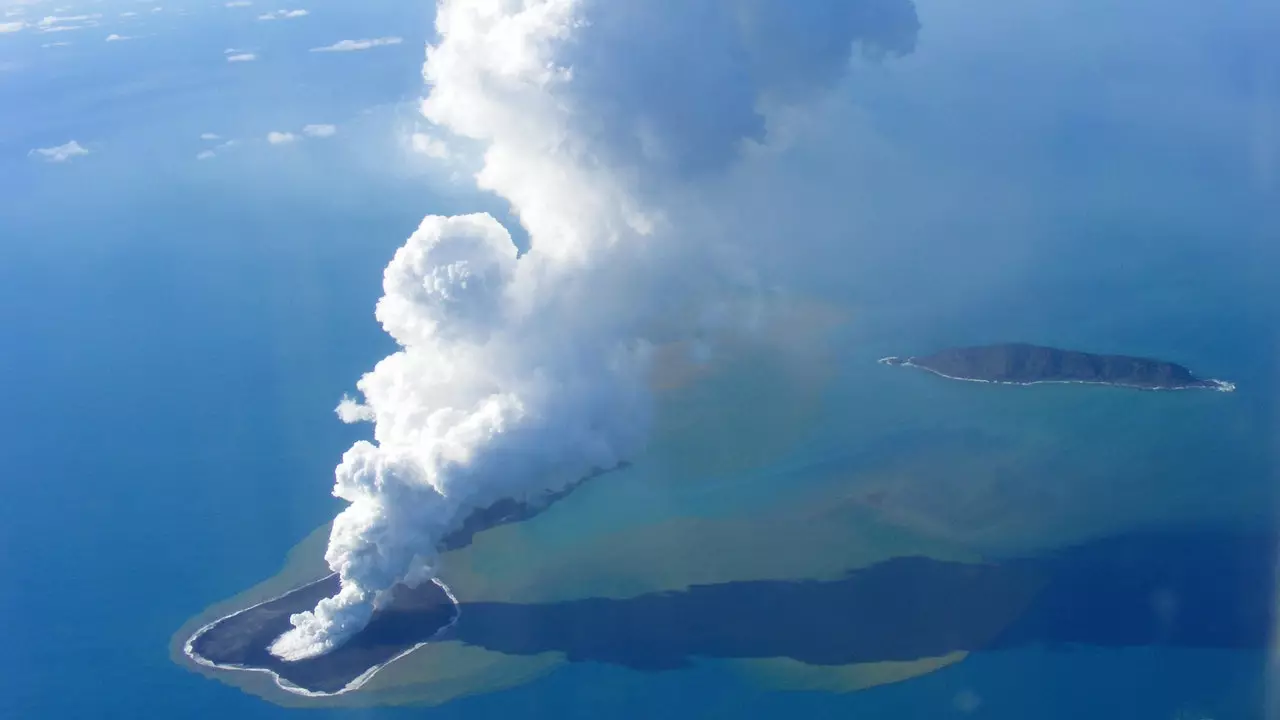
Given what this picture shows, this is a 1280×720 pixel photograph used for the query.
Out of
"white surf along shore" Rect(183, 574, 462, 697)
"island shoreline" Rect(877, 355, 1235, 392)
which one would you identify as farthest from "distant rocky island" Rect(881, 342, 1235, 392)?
"white surf along shore" Rect(183, 574, 462, 697)

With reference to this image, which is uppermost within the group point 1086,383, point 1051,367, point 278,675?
point 1051,367

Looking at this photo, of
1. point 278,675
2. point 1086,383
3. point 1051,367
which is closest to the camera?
point 278,675

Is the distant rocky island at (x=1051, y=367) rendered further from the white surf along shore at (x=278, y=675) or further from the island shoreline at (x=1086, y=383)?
the white surf along shore at (x=278, y=675)

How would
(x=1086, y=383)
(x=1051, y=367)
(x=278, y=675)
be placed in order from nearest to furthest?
(x=278, y=675), (x=1086, y=383), (x=1051, y=367)

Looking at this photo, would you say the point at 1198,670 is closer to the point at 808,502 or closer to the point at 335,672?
the point at 808,502

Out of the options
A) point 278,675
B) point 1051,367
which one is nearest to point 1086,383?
point 1051,367

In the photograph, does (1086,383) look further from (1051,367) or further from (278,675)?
(278,675)

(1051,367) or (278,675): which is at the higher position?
(1051,367)

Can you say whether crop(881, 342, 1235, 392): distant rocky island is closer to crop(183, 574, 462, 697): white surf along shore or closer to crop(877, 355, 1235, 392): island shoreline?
crop(877, 355, 1235, 392): island shoreline

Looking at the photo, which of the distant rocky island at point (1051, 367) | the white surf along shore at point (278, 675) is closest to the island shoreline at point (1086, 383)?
the distant rocky island at point (1051, 367)
